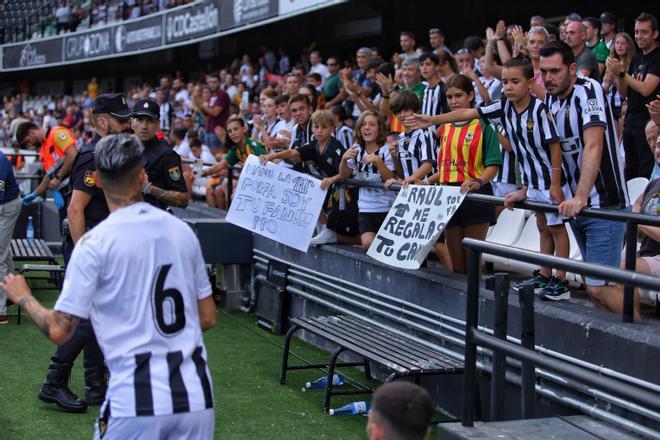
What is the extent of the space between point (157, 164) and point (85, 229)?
0.71 meters

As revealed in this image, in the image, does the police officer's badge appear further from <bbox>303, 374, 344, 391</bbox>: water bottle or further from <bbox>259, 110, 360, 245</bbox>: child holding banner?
<bbox>259, 110, 360, 245</bbox>: child holding banner

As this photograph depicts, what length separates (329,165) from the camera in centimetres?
888

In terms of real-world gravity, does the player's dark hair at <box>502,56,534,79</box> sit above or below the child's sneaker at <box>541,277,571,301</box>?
above

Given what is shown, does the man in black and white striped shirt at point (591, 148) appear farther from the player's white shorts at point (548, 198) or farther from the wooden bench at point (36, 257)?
the wooden bench at point (36, 257)

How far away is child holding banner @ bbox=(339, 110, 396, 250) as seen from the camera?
26.7 ft

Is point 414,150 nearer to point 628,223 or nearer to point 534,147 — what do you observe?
point 534,147

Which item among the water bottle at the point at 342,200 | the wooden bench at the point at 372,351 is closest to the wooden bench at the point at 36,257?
the water bottle at the point at 342,200

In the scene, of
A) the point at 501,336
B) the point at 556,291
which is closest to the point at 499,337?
the point at 501,336

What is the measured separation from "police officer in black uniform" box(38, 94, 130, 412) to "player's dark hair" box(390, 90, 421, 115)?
210cm

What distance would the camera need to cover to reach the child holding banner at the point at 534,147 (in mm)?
5902

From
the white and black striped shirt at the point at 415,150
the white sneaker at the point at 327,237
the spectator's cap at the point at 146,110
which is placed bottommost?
the white sneaker at the point at 327,237

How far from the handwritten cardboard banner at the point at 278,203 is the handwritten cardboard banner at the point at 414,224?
1420 mm

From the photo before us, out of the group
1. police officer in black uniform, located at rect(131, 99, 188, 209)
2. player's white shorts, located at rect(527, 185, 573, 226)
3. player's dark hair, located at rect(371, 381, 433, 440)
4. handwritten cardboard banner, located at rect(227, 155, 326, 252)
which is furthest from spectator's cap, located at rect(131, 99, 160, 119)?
player's dark hair, located at rect(371, 381, 433, 440)

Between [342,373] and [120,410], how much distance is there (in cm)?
444
